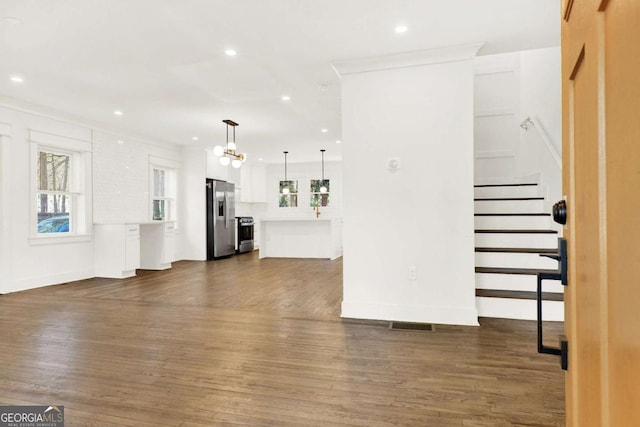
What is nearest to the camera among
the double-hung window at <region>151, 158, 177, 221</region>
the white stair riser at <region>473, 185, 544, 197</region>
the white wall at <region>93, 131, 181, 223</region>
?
the white stair riser at <region>473, 185, 544, 197</region>

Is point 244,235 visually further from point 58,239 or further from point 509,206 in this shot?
point 509,206

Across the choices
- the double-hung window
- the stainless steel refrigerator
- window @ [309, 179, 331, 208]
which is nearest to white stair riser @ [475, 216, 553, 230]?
the stainless steel refrigerator

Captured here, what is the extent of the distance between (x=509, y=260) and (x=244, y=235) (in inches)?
282

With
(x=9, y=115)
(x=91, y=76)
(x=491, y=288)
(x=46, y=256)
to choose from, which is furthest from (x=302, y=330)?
(x=9, y=115)

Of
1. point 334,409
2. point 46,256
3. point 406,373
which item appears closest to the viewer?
point 334,409

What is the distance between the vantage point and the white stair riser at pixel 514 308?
3307 millimetres

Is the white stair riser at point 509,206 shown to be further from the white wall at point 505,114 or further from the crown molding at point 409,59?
the crown molding at point 409,59

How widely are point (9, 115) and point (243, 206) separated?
627 cm

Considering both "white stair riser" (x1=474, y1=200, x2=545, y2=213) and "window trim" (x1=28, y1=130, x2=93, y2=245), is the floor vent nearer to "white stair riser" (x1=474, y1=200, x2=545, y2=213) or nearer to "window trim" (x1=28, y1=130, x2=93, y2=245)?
"white stair riser" (x1=474, y1=200, x2=545, y2=213)

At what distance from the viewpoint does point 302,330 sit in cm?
326

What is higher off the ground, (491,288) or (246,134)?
(246,134)

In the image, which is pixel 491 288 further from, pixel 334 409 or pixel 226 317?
pixel 226 317

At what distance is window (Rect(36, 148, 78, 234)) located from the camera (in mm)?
5512

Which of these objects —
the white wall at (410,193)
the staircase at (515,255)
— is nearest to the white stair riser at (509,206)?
the staircase at (515,255)
